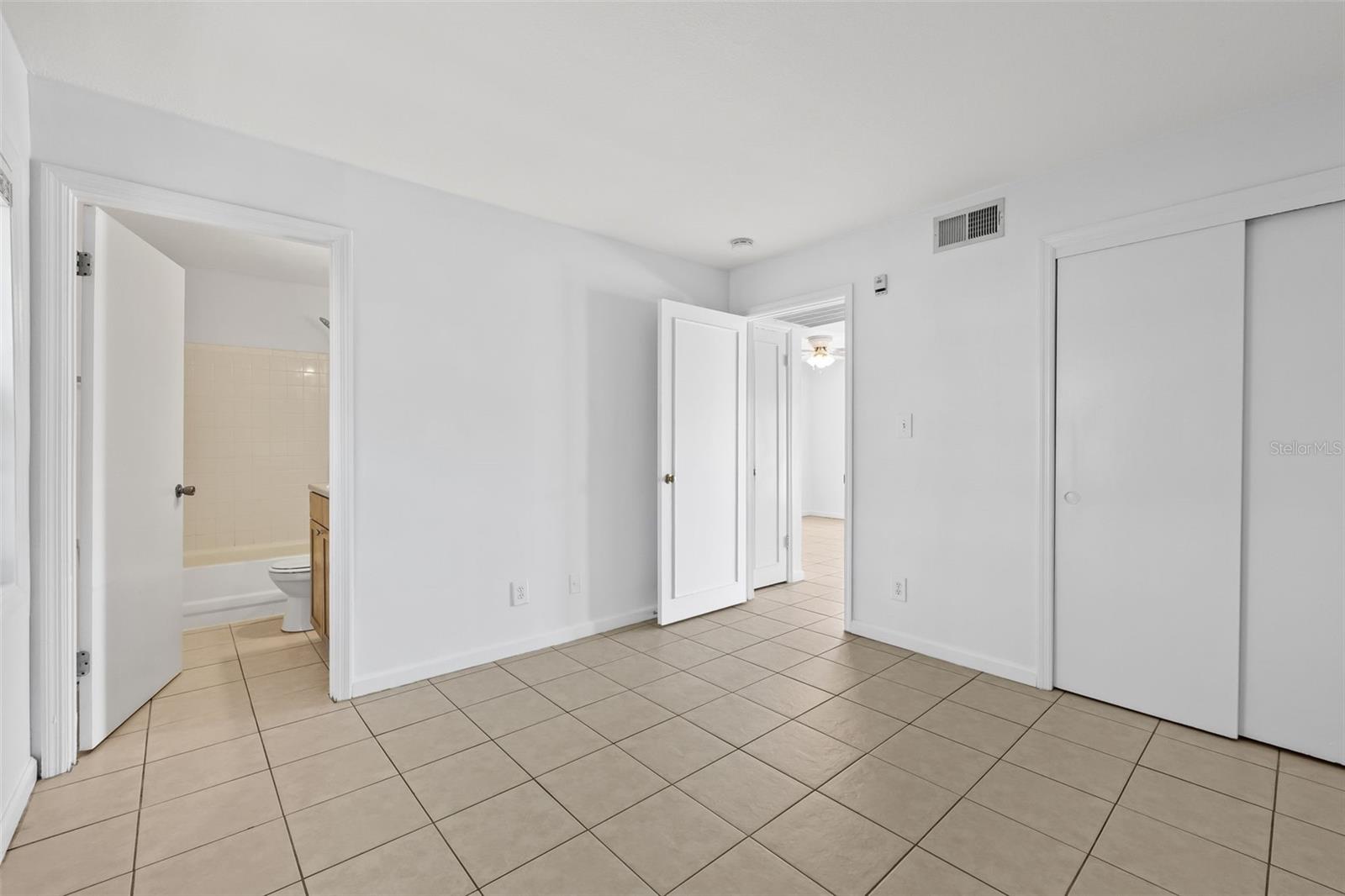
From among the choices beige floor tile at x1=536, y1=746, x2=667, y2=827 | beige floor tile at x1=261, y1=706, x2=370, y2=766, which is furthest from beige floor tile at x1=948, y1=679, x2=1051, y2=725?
beige floor tile at x1=261, y1=706, x2=370, y2=766

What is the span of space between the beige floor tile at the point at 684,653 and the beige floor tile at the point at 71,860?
Result: 2.27 metres

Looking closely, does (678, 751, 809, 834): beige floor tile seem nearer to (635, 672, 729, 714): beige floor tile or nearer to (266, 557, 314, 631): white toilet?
(635, 672, 729, 714): beige floor tile

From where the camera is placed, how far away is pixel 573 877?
1.75 m

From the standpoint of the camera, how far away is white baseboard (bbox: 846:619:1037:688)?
314 centimetres

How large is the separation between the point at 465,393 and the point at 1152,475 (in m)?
3.38

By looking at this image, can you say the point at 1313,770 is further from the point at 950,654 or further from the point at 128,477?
the point at 128,477

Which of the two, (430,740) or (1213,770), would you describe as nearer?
(1213,770)

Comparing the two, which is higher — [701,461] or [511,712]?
[701,461]

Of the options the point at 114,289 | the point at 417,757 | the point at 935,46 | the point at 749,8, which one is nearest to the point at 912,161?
the point at 935,46

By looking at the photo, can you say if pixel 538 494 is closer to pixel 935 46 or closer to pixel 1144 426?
pixel 935 46

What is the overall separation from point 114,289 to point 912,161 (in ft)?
11.8

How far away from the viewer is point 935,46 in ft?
6.77

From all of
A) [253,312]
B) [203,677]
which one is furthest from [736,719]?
[253,312]

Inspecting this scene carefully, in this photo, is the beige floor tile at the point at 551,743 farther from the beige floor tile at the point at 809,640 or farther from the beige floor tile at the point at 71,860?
the beige floor tile at the point at 809,640
